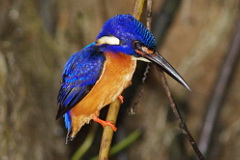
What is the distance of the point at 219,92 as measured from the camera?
3.63m

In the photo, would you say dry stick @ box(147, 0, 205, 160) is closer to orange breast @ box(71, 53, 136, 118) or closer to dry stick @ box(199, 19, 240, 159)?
orange breast @ box(71, 53, 136, 118)

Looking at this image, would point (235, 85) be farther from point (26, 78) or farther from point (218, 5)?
point (26, 78)

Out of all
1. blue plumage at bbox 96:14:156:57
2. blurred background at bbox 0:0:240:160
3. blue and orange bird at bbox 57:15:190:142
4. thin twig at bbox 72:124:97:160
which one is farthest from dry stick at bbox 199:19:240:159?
blue plumage at bbox 96:14:156:57

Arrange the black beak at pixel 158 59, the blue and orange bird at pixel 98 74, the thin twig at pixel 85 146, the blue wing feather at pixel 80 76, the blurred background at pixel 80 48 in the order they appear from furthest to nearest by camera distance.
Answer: the blurred background at pixel 80 48
the thin twig at pixel 85 146
the blue wing feather at pixel 80 76
the blue and orange bird at pixel 98 74
the black beak at pixel 158 59

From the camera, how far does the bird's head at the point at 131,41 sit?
7.44ft

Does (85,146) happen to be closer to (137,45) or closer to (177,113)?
(137,45)

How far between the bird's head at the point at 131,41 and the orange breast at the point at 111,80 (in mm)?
55

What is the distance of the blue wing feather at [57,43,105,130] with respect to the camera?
8.41 ft

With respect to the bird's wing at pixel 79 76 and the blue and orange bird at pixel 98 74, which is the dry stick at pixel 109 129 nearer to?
the blue and orange bird at pixel 98 74

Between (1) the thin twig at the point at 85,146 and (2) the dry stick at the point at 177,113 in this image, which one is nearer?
(2) the dry stick at the point at 177,113

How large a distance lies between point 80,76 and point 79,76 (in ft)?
0.04

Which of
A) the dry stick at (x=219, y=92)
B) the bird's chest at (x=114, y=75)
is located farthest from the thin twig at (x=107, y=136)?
the dry stick at (x=219, y=92)

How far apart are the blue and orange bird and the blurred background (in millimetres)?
1128

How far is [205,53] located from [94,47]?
8.84 ft
